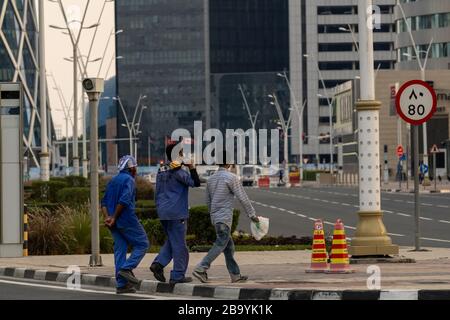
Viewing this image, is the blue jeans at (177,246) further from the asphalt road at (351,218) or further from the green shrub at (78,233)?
the asphalt road at (351,218)

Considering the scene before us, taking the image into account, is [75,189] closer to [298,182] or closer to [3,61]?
[298,182]

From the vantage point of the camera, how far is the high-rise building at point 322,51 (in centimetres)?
19188

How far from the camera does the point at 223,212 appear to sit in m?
17.8

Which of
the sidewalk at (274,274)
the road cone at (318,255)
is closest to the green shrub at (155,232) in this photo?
the sidewalk at (274,274)

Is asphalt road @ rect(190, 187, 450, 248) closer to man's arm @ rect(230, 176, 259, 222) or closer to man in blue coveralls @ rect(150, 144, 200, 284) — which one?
man's arm @ rect(230, 176, 259, 222)

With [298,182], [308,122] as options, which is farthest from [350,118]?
[308,122]

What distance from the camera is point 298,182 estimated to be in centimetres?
11531

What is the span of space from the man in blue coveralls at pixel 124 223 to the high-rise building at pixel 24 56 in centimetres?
12388

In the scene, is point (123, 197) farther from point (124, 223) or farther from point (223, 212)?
point (223, 212)

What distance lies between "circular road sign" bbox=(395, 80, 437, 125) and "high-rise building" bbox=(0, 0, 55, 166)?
392 feet

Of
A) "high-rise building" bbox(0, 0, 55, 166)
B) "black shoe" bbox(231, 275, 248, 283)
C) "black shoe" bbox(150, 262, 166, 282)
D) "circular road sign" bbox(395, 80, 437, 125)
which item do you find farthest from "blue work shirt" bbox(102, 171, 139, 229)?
"high-rise building" bbox(0, 0, 55, 166)

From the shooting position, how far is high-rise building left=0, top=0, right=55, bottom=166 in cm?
14325

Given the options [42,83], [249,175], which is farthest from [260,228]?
[249,175]
